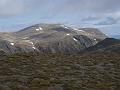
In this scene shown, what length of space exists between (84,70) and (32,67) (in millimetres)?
4462

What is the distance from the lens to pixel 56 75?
23.5 metres

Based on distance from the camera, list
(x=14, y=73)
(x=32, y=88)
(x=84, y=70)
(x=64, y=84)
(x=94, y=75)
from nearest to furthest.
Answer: (x=32, y=88) → (x=64, y=84) → (x=14, y=73) → (x=94, y=75) → (x=84, y=70)

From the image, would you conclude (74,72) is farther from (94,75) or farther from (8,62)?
(8,62)

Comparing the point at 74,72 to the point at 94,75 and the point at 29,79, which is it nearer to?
the point at 94,75

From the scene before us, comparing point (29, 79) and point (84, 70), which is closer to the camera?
point (29, 79)

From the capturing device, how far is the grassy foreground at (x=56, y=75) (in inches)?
789

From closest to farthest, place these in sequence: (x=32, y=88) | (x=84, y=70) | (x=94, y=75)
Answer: (x=32, y=88), (x=94, y=75), (x=84, y=70)

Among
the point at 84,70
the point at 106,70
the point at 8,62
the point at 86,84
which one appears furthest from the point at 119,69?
the point at 8,62

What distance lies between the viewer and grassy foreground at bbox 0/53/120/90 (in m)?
20.0

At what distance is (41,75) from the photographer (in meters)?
22.9

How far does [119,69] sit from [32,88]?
37.8 feet

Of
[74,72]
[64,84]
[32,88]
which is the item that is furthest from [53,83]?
[74,72]

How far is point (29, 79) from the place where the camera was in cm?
2130

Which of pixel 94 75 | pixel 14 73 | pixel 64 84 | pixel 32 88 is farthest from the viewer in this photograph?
pixel 94 75
